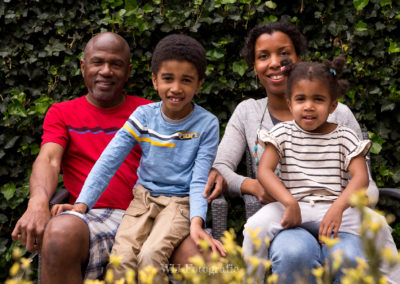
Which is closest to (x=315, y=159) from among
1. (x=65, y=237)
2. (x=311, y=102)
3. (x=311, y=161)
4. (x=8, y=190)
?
(x=311, y=161)

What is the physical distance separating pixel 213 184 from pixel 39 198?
3.33ft

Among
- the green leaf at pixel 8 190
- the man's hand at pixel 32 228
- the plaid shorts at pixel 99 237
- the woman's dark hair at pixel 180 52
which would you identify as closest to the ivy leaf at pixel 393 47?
the woman's dark hair at pixel 180 52

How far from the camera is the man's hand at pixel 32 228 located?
2.29m

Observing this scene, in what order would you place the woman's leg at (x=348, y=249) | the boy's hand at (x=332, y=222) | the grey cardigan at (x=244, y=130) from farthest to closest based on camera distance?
the grey cardigan at (x=244, y=130)
the boy's hand at (x=332, y=222)
the woman's leg at (x=348, y=249)

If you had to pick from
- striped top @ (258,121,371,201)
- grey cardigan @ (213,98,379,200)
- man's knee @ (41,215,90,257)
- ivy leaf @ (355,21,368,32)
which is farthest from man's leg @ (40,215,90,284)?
ivy leaf @ (355,21,368,32)

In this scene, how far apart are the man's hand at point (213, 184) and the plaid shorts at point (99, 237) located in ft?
1.90

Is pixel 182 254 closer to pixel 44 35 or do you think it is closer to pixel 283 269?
pixel 283 269

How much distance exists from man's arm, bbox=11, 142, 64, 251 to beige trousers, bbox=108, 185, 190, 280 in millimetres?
443

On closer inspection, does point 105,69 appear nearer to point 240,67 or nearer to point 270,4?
point 240,67

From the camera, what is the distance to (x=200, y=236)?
2.20 metres

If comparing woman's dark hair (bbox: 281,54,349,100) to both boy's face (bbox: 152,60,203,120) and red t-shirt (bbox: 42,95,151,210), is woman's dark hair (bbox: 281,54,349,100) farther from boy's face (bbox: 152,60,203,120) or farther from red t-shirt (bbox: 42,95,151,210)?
red t-shirt (bbox: 42,95,151,210)

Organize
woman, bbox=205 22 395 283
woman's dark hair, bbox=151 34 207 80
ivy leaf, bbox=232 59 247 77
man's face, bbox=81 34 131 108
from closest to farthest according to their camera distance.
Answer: woman's dark hair, bbox=151 34 207 80, woman, bbox=205 22 395 283, man's face, bbox=81 34 131 108, ivy leaf, bbox=232 59 247 77

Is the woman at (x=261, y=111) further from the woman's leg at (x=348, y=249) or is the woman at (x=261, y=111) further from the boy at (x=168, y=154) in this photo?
the woman's leg at (x=348, y=249)

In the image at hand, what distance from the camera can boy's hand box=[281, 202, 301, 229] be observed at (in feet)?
6.79
